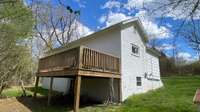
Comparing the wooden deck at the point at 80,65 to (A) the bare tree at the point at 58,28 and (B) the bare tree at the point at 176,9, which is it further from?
(A) the bare tree at the point at 58,28

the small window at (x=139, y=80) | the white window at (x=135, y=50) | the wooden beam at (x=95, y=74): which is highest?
the white window at (x=135, y=50)

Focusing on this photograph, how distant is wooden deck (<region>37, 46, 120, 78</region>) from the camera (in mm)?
9758

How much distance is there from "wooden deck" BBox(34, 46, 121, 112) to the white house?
929 millimetres

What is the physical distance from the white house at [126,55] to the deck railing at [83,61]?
1.16 meters

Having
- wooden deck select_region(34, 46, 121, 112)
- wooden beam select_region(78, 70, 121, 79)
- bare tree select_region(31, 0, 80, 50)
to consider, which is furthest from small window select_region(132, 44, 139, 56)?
bare tree select_region(31, 0, 80, 50)

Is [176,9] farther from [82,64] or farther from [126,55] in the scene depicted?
[126,55]

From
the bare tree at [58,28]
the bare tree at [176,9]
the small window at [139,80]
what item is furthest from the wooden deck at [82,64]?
the bare tree at [58,28]

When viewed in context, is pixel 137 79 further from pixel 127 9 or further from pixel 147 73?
pixel 127 9

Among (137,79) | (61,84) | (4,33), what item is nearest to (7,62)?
(4,33)

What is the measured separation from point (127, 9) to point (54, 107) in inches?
353

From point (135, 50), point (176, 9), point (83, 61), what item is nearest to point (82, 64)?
point (83, 61)

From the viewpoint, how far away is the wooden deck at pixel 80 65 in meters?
9.55

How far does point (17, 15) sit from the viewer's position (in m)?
12.7

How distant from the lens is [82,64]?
9766 millimetres
